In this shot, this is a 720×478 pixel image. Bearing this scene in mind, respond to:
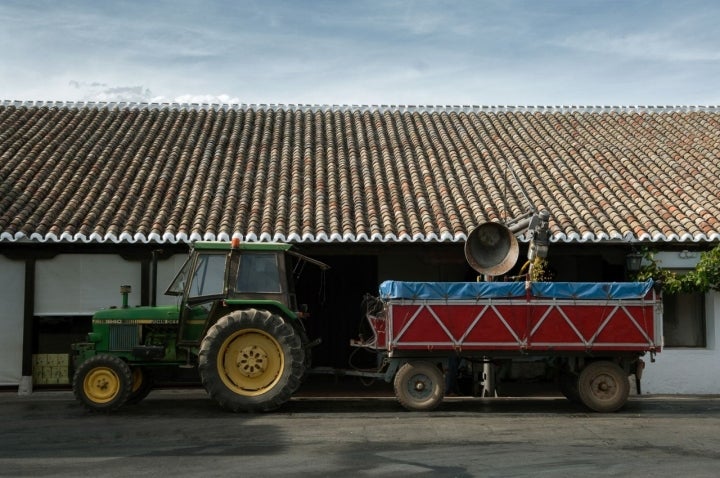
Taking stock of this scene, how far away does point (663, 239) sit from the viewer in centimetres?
1334

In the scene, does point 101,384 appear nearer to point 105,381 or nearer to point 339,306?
point 105,381

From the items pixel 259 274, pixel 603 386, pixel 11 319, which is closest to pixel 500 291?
pixel 603 386

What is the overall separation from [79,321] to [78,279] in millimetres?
717

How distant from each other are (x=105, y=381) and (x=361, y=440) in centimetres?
381

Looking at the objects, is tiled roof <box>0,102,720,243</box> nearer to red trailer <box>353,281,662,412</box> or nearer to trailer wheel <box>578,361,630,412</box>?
red trailer <box>353,281,662,412</box>

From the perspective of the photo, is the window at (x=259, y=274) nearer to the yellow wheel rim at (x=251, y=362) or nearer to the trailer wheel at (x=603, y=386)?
the yellow wheel rim at (x=251, y=362)

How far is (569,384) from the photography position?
11.5 metres

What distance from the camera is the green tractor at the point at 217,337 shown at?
10672 millimetres

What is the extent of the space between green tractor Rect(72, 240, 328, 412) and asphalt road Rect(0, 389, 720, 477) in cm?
37

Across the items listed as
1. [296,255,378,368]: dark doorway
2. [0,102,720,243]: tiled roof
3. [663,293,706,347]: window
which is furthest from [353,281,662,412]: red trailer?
[296,255,378,368]: dark doorway

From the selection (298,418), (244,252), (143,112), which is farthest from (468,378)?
(143,112)

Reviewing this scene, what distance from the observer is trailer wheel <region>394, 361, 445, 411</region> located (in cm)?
1100

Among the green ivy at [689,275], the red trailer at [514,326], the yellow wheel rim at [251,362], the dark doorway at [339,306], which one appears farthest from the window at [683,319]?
the yellow wheel rim at [251,362]

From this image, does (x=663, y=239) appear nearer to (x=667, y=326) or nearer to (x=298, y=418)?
(x=667, y=326)
